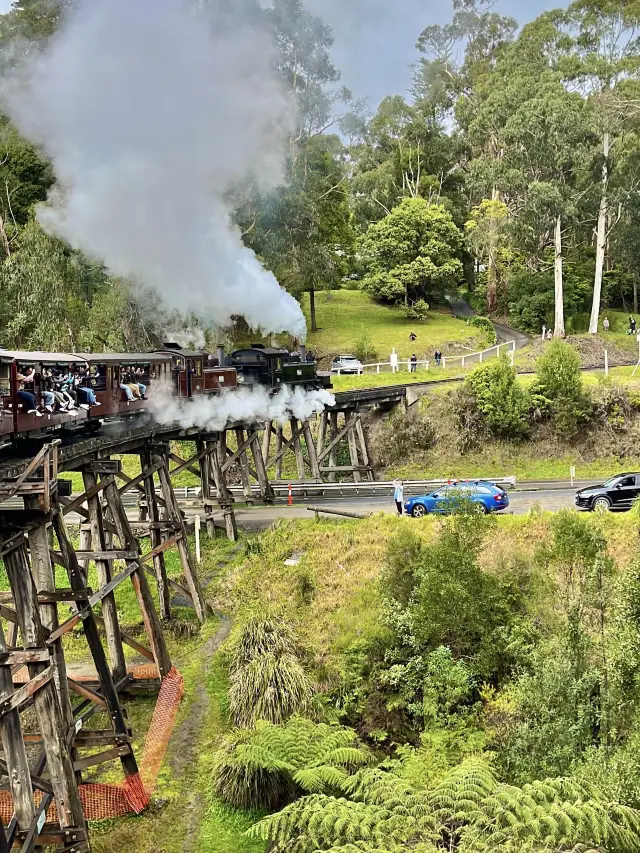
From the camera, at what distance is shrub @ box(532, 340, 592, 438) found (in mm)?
28141

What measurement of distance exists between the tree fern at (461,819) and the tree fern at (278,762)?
1.13m

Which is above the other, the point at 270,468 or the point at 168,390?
the point at 168,390

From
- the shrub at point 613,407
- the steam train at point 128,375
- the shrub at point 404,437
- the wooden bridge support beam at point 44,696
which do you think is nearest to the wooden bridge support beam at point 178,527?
the steam train at point 128,375

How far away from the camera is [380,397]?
99.2 feet

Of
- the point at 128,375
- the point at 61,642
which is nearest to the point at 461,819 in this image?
the point at 61,642

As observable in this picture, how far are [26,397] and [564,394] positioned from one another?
71.9 ft

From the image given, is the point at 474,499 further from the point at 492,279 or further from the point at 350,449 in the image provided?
the point at 492,279

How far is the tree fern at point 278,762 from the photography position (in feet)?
36.0

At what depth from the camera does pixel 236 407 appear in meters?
22.9

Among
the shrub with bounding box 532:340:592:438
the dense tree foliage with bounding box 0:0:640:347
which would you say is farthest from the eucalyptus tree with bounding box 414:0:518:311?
the shrub with bounding box 532:340:592:438

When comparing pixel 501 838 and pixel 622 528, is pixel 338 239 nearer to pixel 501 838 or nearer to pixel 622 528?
pixel 622 528

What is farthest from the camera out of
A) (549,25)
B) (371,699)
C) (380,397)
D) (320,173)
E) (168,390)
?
(549,25)

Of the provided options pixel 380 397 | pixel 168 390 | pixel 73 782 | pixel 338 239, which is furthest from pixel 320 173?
pixel 73 782

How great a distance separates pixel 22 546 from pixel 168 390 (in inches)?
384
